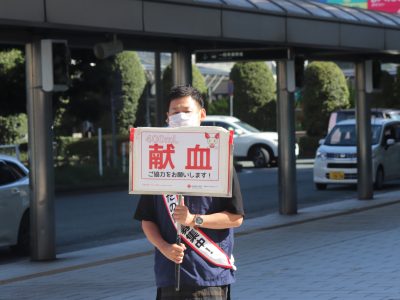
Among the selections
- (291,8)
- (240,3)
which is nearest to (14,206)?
(240,3)

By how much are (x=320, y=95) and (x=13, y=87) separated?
20.4m

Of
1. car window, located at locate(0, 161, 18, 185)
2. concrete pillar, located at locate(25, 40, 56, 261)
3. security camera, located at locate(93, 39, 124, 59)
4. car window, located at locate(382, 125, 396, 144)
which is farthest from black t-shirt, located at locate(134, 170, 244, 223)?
car window, located at locate(382, 125, 396, 144)

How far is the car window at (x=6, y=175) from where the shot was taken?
41.8 ft

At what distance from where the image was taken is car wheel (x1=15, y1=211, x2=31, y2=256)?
12852 mm

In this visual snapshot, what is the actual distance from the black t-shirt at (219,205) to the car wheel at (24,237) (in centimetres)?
815

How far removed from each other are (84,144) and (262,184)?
14.2 metres

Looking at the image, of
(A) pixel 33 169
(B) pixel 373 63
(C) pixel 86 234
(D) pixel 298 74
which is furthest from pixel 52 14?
(B) pixel 373 63

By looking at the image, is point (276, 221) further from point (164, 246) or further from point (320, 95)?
point (320, 95)

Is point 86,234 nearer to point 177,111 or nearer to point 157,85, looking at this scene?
point 177,111

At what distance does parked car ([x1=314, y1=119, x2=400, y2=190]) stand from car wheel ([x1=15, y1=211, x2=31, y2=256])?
10.5 m

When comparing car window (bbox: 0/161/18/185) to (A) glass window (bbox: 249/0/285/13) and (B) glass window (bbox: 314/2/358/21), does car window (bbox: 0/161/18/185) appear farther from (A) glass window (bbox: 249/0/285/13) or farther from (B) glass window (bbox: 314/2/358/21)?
(B) glass window (bbox: 314/2/358/21)

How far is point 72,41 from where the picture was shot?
1261cm

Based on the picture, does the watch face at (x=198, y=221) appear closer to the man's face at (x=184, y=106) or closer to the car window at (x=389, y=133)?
the man's face at (x=184, y=106)

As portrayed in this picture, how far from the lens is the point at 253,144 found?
34.2 m
